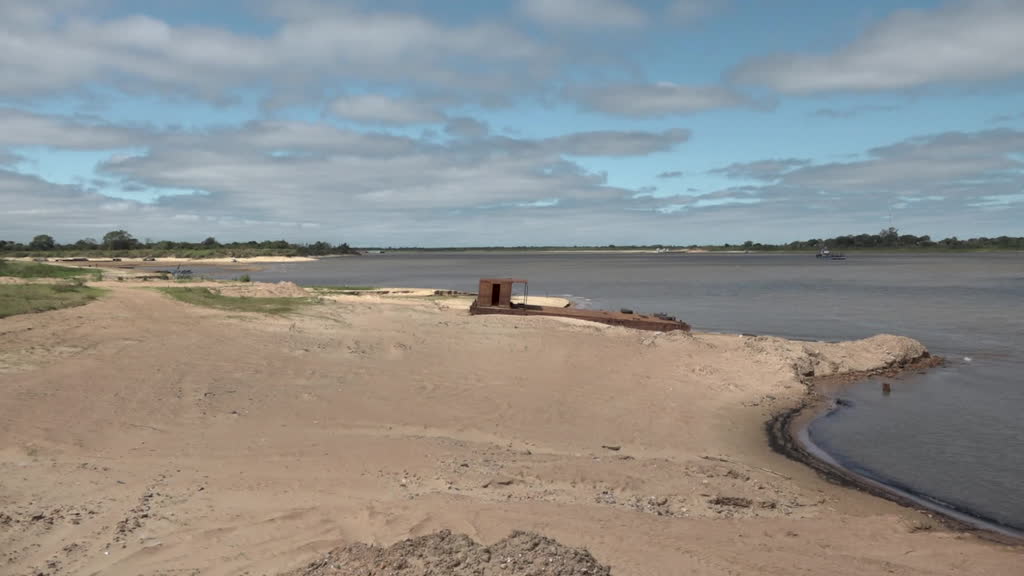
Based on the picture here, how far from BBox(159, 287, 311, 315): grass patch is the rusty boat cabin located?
6.47 meters

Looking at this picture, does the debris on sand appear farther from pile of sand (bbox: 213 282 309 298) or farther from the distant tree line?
the distant tree line

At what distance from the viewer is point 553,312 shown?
2416 cm

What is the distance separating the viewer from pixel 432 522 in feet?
20.8

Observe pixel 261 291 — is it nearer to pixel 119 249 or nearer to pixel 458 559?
pixel 458 559

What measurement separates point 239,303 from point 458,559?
1668cm

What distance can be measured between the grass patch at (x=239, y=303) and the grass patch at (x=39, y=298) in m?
2.31

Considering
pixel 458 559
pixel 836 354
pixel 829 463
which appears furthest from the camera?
pixel 836 354

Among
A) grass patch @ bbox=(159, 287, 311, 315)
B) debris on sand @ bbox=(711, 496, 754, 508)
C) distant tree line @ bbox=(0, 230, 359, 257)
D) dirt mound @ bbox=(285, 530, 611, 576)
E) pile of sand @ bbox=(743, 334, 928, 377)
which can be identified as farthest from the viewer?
distant tree line @ bbox=(0, 230, 359, 257)

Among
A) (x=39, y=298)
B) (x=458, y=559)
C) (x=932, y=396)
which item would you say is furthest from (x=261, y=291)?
(x=458, y=559)

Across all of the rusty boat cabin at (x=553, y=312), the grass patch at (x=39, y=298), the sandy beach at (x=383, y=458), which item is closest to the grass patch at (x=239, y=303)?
the sandy beach at (x=383, y=458)

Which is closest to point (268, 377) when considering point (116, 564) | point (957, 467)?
point (116, 564)

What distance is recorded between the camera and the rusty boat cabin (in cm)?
2209

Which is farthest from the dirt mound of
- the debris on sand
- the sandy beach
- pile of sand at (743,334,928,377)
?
pile of sand at (743,334,928,377)

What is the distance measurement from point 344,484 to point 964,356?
898 inches
